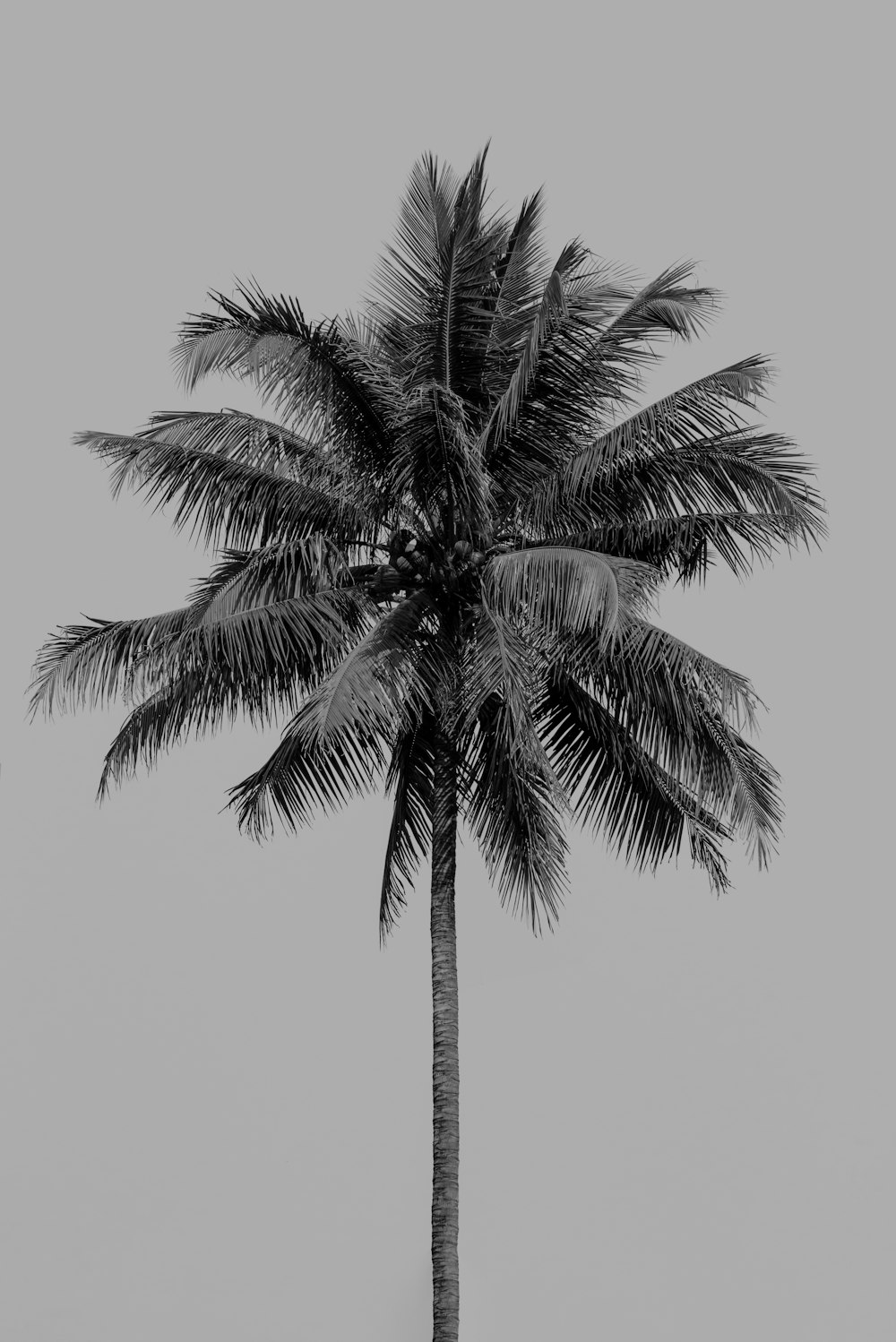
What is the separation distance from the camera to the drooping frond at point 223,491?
42.2 ft

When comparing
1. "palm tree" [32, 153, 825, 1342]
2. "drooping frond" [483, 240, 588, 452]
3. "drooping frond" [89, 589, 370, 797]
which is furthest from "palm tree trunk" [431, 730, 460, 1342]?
"drooping frond" [483, 240, 588, 452]

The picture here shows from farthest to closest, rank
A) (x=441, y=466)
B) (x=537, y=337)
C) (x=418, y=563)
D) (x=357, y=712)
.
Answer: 1. (x=418, y=563)
2. (x=441, y=466)
3. (x=537, y=337)
4. (x=357, y=712)

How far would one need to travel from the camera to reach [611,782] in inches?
527

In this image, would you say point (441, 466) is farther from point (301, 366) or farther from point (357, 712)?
point (357, 712)

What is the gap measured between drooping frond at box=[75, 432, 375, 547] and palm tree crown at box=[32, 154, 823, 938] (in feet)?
0.08

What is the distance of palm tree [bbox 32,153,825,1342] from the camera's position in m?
12.1

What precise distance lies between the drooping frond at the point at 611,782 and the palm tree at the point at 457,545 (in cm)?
2

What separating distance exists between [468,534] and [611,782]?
7.97 ft

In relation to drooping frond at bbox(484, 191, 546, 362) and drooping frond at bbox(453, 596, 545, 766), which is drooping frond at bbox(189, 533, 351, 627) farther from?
drooping frond at bbox(484, 191, 546, 362)

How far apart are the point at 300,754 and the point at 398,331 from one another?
354 cm

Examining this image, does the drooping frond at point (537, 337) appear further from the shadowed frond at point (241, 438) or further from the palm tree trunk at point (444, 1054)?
the palm tree trunk at point (444, 1054)

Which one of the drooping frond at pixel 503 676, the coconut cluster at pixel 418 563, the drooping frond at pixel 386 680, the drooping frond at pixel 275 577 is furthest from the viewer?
the coconut cluster at pixel 418 563

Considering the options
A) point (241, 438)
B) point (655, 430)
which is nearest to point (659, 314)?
point (655, 430)

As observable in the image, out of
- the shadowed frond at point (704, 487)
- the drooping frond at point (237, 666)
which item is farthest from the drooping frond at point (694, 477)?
the drooping frond at point (237, 666)
